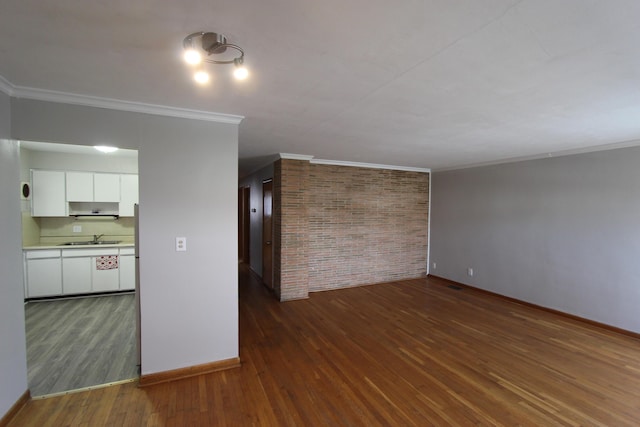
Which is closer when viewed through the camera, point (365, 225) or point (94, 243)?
point (94, 243)

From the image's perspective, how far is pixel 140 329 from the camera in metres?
2.48

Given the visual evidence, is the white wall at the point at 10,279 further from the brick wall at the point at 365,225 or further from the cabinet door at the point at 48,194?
the brick wall at the point at 365,225

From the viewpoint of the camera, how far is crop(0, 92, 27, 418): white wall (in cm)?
196

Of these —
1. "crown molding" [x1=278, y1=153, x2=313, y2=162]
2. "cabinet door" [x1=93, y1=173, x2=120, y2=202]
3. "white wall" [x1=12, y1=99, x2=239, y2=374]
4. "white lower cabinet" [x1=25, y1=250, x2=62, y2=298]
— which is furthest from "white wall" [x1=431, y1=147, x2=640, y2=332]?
"white lower cabinet" [x1=25, y1=250, x2=62, y2=298]

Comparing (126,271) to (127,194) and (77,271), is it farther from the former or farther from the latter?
(127,194)

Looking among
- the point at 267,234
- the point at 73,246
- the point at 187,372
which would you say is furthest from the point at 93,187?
the point at 187,372

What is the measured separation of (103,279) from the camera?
4.71 m

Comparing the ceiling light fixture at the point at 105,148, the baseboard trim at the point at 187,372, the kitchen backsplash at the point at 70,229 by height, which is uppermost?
the ceiling light fixture at the point at 105,148

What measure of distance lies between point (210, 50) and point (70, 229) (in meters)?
5.43

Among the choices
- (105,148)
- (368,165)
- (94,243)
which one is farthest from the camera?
(368,165)

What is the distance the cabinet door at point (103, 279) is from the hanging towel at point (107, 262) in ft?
0.12

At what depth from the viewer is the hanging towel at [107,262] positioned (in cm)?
467

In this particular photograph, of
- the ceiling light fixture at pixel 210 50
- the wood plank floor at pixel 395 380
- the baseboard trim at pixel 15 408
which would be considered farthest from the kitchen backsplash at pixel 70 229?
the ceiling light fixture at pixel 210 50

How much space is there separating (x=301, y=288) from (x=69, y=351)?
10.0 feet
